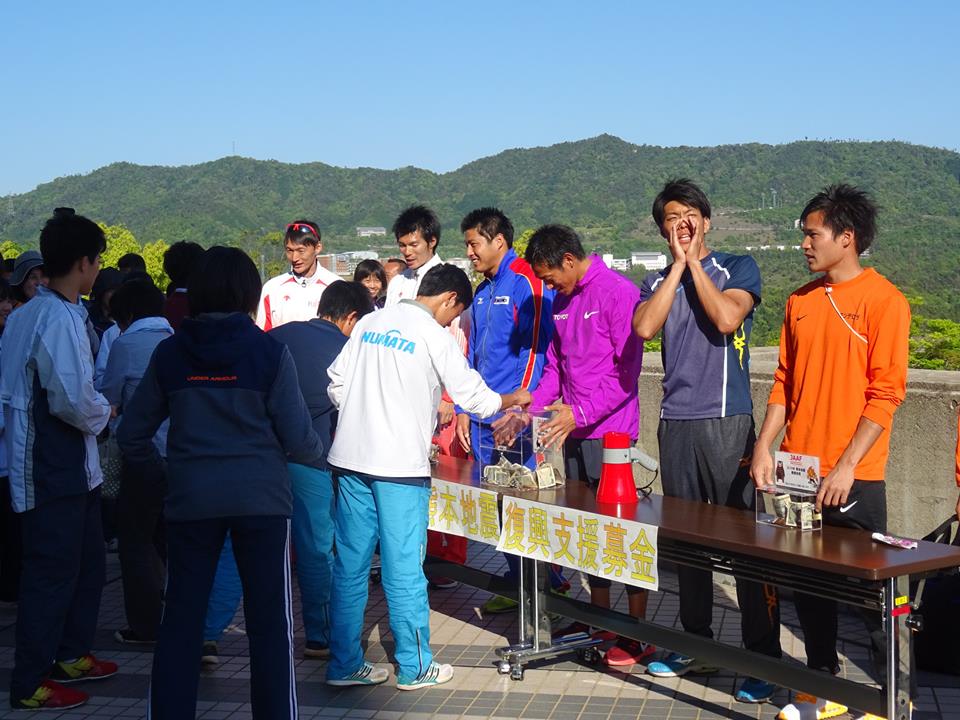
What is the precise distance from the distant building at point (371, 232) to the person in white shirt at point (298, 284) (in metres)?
72.9

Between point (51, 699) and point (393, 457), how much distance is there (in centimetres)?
181

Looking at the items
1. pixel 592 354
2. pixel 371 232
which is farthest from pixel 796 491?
pixel 371 232

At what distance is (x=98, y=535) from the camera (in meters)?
4.91

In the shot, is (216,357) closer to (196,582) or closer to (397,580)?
(196,582)

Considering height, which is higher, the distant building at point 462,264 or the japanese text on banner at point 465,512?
the distant building at point 462,264

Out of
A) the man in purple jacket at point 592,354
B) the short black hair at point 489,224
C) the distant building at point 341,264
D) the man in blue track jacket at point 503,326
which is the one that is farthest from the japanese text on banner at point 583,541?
the distant building at point 341,264

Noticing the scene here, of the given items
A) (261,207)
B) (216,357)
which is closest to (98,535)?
(216,357)

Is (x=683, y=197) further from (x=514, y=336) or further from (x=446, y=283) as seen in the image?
(x=514, y=336)

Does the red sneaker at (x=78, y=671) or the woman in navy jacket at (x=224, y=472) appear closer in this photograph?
the woman in navy jacket at (x=224, y=472)

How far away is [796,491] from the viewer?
13.0 ft

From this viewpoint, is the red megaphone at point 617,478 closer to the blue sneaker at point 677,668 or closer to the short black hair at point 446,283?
the blue sneaker at point 677,668

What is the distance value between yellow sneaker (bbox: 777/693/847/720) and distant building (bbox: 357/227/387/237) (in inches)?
3013

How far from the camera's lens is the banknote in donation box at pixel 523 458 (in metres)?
5.01

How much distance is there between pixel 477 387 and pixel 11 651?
2.86 metres
